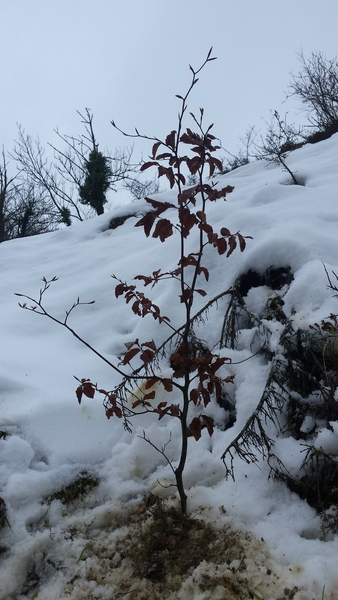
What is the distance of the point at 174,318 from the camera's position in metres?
2.80

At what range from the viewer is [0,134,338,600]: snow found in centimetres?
149

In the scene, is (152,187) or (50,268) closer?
(50,268)

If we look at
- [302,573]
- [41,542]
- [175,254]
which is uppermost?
[175,254]

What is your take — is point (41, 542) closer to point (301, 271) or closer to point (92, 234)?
point (301, 271)

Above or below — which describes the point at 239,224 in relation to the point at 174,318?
above

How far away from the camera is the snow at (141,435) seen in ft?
4.89

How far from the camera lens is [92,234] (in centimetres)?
638

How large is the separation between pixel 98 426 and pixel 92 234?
464 cm

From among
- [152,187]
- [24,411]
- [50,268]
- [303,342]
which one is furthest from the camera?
[152,187]

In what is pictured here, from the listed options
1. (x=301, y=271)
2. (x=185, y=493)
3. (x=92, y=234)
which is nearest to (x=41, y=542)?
(x=185, y=493)

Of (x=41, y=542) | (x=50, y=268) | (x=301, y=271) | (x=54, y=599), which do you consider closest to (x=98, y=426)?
(x=41, y=542)

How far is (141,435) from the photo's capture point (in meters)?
2.12

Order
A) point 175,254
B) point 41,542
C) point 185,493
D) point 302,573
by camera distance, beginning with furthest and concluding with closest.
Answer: point 175,254, point 185,493, point 41,542, point 302,573

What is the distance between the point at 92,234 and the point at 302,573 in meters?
5.73
